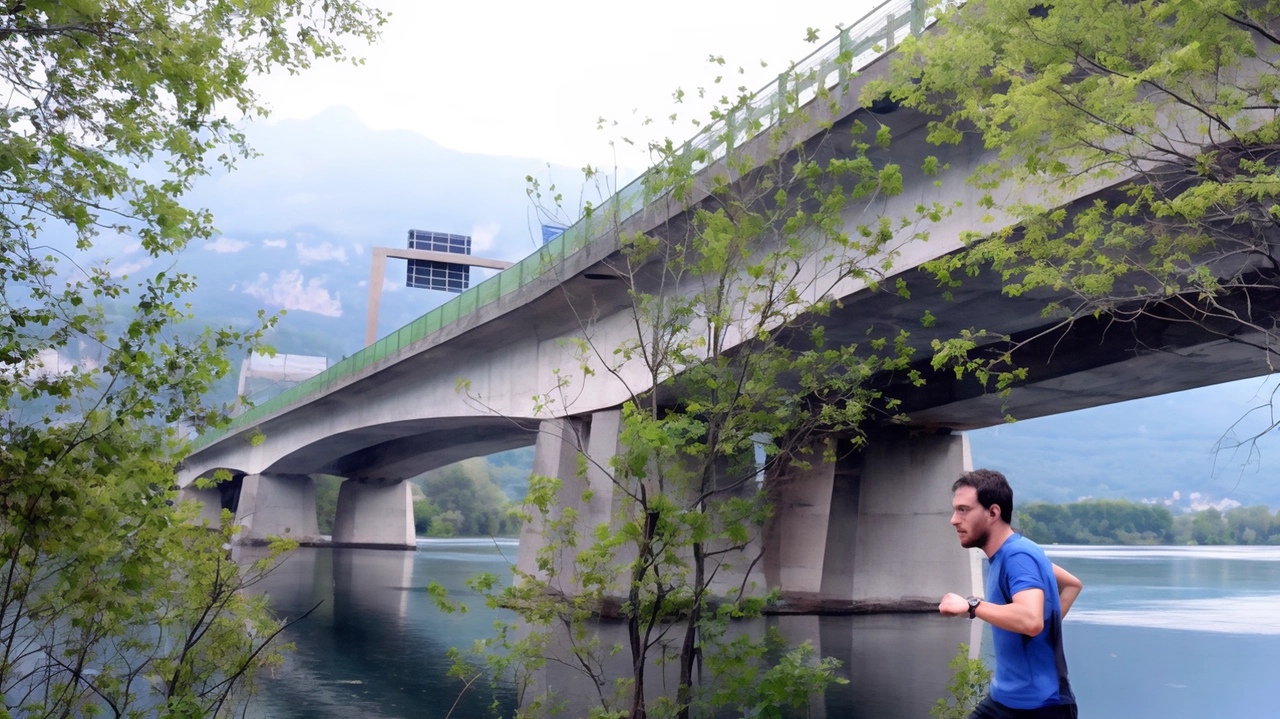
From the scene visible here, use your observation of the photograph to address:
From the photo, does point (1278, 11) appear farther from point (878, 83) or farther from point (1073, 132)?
point (878, 83)

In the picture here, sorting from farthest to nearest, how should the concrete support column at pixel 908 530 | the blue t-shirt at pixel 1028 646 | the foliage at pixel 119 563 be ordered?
the concrete support column at pixel 908 530 → the foliage at pixel 119 563 → the blue t-shirt at pixel 1028 646

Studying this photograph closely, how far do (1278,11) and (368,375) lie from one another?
87.9 feet

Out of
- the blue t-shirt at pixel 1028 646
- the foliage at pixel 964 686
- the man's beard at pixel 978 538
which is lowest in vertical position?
the foliage at pixel 964 686

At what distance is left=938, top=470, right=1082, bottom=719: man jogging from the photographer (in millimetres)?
3783

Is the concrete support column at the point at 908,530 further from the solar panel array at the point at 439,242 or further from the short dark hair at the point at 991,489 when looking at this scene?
the solar panel array at the point at 439,242

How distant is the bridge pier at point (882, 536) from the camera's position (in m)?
26.2

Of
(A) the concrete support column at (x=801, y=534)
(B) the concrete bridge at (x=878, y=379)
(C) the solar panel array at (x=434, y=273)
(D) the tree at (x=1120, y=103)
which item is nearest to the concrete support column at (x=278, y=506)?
(B) the concrete bridge at (x=878, y=379)

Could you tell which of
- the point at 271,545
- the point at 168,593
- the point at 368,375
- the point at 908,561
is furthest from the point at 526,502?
the point at 368,375

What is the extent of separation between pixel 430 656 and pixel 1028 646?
44.9 ft

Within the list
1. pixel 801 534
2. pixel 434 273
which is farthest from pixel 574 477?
pixel 434 273

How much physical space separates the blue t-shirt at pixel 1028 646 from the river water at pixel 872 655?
4029mm

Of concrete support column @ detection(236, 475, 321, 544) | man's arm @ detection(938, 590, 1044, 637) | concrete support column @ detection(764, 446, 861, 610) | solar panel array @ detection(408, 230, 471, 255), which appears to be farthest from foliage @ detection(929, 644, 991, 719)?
solar panel array @ detection(408, 230, 471, 255)

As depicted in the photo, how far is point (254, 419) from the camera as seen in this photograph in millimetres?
44250

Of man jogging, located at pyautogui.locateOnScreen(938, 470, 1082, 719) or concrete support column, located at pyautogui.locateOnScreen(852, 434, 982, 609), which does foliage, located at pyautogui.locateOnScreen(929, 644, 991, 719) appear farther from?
concrete support column, located at pyautogui.locateOnScreen(852, 434, 982, 609)
